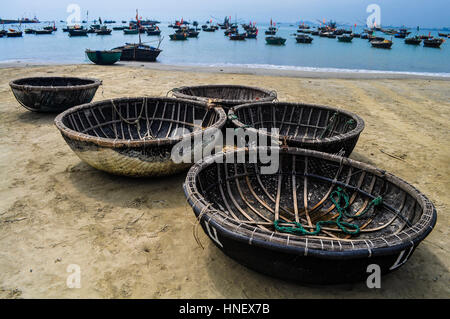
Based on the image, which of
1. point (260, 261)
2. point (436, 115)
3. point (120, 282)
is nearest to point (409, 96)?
point (436, 115)

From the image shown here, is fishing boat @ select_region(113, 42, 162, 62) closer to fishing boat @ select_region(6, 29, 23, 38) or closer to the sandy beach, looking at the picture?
the sandy beach

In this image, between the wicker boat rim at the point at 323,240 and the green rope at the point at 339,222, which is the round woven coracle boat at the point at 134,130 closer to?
the wicker boat rim at the point at 323,240

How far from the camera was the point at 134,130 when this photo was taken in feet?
17.5

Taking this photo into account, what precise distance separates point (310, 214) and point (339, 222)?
375 mm

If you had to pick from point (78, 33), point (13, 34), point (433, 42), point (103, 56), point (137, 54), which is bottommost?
point (103, 56)

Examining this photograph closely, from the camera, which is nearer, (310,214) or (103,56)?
(310,214)

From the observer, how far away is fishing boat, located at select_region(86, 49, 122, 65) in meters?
16.1

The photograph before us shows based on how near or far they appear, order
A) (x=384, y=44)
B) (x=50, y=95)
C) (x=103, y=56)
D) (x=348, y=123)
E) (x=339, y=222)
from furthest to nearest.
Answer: (x=384, y=44) → (x=103, y=56) → (x=50, y=95) → (x=348, y=123) → (x=339, y=222)

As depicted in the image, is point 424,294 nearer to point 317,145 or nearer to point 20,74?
point 317,145

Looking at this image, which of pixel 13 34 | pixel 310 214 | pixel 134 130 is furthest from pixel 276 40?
pixel 310 214

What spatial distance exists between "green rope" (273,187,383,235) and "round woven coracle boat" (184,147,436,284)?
1 centimetres

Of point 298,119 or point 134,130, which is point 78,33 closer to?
point 134,130

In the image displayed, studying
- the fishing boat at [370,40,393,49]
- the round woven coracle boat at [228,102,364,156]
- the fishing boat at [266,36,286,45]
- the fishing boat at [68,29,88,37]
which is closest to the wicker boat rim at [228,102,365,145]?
the round woven coracle boat at [228,102,364,156]

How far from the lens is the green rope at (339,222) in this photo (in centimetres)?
289
